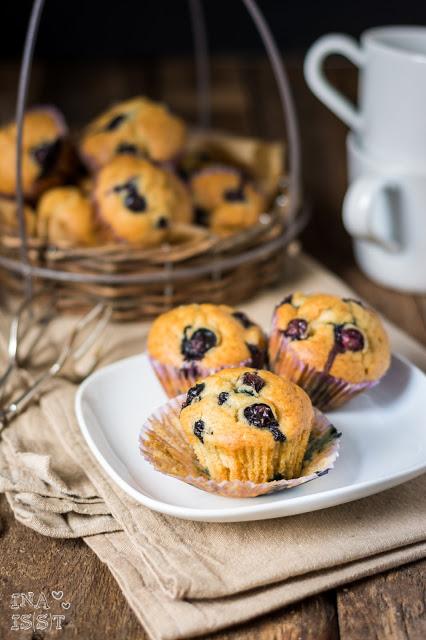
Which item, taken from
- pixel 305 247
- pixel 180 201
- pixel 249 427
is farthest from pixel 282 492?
pixel 305 247

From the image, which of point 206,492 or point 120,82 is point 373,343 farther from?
point 120,82

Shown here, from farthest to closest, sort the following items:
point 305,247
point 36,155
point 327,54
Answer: point 305,247
point 327,54
point 36,155

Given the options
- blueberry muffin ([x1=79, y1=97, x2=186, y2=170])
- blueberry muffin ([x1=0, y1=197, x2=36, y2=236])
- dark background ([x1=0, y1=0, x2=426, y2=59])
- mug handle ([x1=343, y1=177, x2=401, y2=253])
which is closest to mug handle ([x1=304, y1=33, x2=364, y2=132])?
mug handle ([x1=343, y1=177, x2=401, y2=253])

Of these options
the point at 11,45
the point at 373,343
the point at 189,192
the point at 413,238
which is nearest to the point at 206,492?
the point at 373,343

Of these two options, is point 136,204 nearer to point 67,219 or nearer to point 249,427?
point 67,219

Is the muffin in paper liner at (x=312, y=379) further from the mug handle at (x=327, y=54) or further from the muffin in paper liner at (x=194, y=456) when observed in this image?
the mug handle at (x=327, y=54)

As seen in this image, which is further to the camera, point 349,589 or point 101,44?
point 101,44
